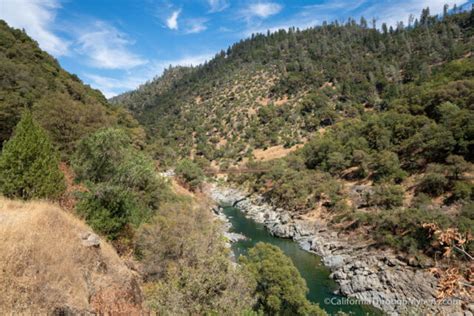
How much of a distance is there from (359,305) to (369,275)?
132 inches

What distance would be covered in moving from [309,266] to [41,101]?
2888cm

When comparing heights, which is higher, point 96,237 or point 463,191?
point 96,237

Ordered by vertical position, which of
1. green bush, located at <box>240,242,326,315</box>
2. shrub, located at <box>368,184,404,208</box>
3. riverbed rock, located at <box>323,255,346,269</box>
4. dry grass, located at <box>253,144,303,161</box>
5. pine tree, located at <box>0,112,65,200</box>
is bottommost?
riverbed rock, located at <box>323,255,346,269</box>

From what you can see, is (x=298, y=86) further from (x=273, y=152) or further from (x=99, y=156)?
(x=99, y=156)

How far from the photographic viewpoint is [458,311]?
1938cm

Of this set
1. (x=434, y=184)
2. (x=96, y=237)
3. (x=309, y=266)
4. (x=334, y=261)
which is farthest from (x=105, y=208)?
(x=434, y=184)

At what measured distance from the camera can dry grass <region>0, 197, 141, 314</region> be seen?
6.01m

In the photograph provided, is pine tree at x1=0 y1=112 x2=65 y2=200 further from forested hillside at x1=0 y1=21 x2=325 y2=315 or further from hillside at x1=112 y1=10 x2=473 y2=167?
Answer: hillside at x1=112 y1=10 x2=473 y2=167

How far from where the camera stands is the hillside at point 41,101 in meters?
23.6

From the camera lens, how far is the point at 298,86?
105188 millimetres

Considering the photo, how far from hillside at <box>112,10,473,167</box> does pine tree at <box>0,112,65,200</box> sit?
45288mm

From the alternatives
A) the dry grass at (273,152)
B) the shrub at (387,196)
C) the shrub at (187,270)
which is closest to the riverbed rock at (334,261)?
the shrub at (387,196)

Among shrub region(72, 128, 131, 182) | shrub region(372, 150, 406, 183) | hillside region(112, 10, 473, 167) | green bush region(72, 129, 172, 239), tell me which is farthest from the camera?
hillside region(112, 10, 473, 167)

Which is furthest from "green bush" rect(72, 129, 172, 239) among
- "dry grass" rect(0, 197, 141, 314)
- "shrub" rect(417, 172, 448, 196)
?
"shrub" rect(417, 172, 448, 196)
